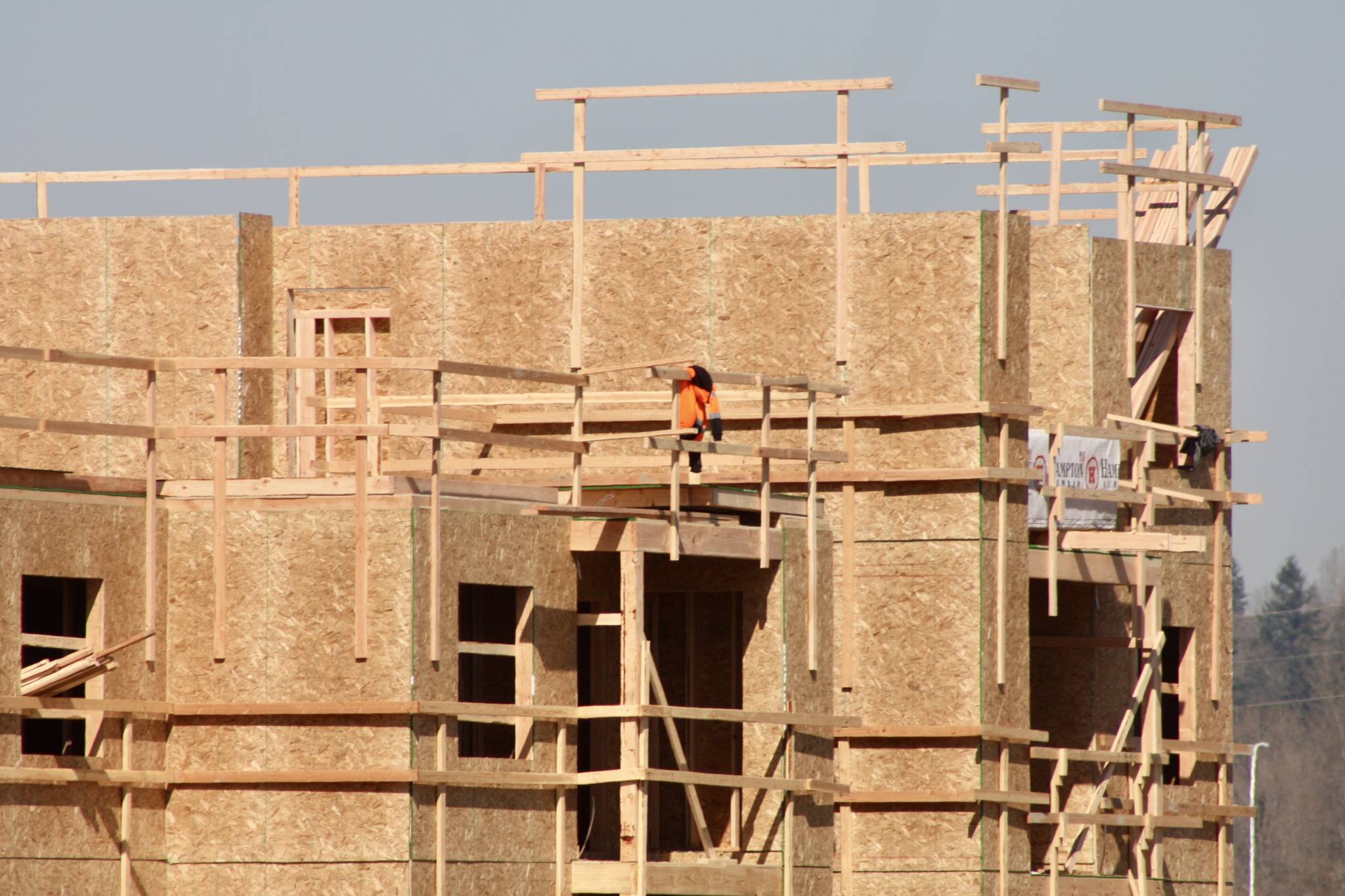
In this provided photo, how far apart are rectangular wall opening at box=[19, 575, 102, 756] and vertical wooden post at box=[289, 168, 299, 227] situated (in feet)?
25.0

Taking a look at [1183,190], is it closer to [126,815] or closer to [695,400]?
[695,400]

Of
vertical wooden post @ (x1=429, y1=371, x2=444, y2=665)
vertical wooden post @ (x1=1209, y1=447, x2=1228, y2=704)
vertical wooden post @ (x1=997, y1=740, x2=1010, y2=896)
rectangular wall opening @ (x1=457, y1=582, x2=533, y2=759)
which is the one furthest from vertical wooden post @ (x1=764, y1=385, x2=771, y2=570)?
vertical wooden post @ (x1=1209, y1=447, x2=1228, y2=704)

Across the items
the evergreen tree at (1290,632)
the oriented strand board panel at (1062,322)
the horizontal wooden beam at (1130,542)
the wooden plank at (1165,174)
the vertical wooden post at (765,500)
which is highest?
the wooden plank at (1165,174)

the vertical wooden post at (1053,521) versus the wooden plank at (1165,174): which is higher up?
the wooden plank at (1165,174)

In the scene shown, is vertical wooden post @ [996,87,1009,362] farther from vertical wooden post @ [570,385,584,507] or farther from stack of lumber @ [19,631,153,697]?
stack of lumber @ [19,631,153,697]

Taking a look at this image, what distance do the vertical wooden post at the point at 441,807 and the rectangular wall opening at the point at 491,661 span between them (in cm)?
105

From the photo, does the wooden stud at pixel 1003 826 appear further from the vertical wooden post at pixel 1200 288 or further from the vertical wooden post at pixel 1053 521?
the vertical wooden post at pixel 1200 288

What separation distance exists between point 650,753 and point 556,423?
13.2 ft

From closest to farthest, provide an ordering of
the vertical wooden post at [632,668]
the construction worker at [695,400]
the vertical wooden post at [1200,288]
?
the vertical wooden post at [632,668] → the construction worker at [695,400] → the vertical wooden post at [1200,288]

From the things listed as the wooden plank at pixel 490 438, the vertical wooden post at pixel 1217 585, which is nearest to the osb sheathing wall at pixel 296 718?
the wooden plank at pixel 490 438

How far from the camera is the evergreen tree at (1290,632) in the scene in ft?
411

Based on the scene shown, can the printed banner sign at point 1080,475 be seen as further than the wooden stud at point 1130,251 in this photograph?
No

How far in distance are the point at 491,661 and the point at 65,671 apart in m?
5.72

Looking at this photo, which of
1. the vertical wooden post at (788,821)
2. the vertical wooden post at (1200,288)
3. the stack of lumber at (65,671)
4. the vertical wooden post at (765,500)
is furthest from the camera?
the vertical wooden post at (1200,288)
